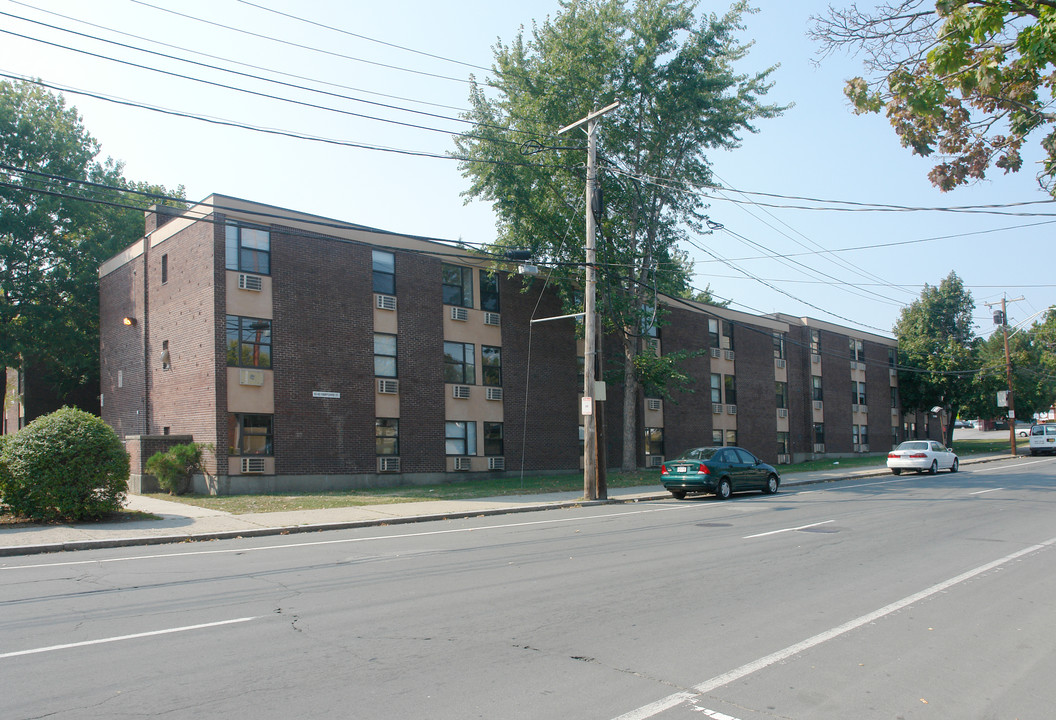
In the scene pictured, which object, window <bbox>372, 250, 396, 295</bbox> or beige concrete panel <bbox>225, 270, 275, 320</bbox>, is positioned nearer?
beige concrete panel <bbox>225, 270, 275, 320</bbox>

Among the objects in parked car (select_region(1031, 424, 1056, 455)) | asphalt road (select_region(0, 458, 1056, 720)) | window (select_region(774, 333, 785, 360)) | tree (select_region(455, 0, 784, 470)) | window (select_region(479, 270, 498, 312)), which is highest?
tree (select_region(455, 0, 784, 470))

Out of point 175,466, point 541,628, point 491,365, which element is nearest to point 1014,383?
point 491,365

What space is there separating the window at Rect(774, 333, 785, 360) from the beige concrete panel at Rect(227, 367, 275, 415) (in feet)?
107

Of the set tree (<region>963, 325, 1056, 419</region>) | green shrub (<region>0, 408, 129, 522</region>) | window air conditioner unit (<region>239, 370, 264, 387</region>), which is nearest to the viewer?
green shrub (<region>0, 408, 129, 522</region>)

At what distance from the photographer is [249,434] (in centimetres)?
2292

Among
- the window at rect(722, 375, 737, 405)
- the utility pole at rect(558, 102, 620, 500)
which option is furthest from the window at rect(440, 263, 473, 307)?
the window at rect(722, 375, 737, 405)

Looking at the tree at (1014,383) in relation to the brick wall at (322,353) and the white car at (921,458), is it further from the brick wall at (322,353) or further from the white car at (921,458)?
the brick wall at (322,353)

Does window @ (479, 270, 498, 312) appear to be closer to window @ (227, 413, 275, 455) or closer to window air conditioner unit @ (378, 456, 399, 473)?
window air conditioner unit @ (378, 456, 399, 473)

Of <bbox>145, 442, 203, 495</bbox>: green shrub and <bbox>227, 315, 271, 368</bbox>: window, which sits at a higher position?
<bbox>227, 315, 271, 368</bbox>: window

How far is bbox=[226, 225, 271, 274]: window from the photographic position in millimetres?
23062

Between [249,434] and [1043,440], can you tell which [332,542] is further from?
[1043,440]

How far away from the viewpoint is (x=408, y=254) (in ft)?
88.8

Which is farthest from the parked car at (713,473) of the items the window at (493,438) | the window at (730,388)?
the window at (730,388)

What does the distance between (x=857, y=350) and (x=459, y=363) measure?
3620 cm
